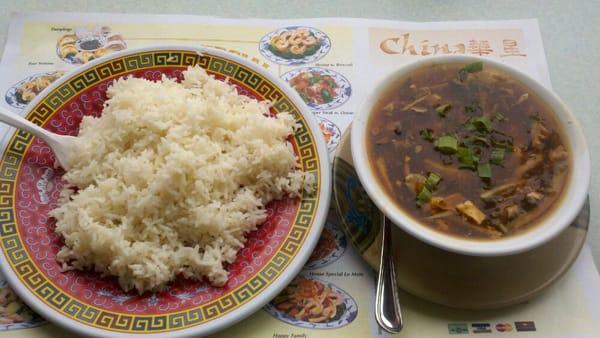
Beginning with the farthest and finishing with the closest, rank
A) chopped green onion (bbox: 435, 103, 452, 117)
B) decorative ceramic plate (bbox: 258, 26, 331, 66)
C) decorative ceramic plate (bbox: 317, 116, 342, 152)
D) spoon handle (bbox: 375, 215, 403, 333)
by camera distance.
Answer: decorative ceramic plate (bbox: 258, 26, 331, 66) → decorative ceramic plate (bbox: 317, 116, 342, 152) → chopped green onion (bbox: 435, 103, 452, 117) → spoon handle (bbox: 375, 215, 403, 333)

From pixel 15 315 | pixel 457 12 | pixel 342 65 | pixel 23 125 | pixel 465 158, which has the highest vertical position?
pixel 457 12

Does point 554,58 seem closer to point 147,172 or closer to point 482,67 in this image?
point 482,67

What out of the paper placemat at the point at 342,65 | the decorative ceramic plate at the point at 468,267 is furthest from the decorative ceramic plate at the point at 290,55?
the decorative ceramic plate at the point at 468,267

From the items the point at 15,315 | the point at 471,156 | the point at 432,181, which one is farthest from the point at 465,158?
the point at 15,315

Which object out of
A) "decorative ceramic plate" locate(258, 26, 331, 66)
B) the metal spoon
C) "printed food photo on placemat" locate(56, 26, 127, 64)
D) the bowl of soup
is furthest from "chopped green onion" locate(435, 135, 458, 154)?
"printed food photo on placemat" locate(56, 26, 127, 64)

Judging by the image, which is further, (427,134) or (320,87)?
(320,87)

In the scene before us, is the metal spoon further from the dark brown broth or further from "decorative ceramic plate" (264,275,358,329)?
the dark brown broth

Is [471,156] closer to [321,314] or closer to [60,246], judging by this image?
[321,314]
